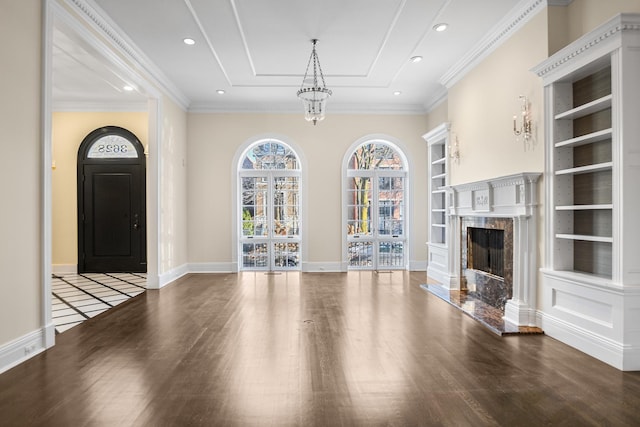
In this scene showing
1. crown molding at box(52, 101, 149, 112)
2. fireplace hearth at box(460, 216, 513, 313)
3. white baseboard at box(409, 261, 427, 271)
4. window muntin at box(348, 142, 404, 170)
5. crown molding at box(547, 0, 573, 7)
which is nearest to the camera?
crown molding at box(547, 0, 573, 7)

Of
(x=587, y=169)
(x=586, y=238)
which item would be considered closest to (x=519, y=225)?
(x=586, y=238)

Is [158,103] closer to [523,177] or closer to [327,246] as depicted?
[327,246]

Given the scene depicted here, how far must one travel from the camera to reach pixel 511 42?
492 centimetres

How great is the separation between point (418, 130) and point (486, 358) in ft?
20.4

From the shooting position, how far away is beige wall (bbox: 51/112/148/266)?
8.58 m

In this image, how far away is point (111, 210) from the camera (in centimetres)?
866

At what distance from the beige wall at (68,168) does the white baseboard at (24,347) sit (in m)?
5.54

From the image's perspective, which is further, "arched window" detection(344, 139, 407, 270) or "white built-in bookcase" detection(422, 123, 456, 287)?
"arched window" detection(344, 139, 407, 270)

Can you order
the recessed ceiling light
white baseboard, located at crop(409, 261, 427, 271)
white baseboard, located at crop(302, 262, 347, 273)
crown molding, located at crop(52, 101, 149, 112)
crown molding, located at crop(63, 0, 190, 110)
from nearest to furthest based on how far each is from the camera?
crown molding, located at crop(63, 0, 190, 110) → the recessed ceiling light → crown molding, located at crop(52, 101, 149, 112) → white baseboard, located at crop(302, 262, 347, 273) → white baseboard, located at crop(409, 261, 427, 271)

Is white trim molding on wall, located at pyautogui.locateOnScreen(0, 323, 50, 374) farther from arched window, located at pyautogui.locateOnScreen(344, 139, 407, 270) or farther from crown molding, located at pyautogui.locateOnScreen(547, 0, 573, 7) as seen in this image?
arched window, located at pyautogui.locateOnScreen(344, 139, 407, 270)

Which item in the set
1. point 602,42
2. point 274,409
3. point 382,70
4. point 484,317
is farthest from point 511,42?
point 274,409

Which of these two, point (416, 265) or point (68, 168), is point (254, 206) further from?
point (68, 168)

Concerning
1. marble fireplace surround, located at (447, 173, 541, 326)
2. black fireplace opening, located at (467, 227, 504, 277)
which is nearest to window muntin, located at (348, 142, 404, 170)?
black fireplace opening, located at (467, 227, 504, 277)

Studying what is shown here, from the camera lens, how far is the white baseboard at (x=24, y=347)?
10.5 ft
